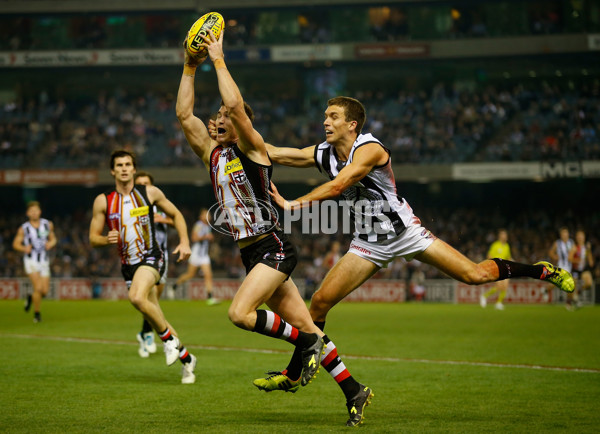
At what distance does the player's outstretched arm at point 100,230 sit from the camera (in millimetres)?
9266

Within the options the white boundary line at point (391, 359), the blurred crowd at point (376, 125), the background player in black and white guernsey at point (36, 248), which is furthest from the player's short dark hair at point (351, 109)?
the blurred crowd at point (376, 125)

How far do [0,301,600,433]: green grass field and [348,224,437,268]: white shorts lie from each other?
1.48m

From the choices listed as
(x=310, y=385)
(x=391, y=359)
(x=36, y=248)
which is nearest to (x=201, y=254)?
(x=36, y=248)

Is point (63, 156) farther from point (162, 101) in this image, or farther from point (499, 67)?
point (499, 67)

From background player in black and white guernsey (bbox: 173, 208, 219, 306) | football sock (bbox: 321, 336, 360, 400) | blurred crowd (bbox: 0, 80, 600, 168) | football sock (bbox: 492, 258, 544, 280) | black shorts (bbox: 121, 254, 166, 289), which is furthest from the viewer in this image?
blurred crowd (bbox: 0, 80, 600, 168)

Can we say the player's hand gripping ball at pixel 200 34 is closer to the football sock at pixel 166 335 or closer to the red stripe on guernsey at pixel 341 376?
the red stripe on guernsey at pixel 341 376

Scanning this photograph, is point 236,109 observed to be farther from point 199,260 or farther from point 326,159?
point 199,260

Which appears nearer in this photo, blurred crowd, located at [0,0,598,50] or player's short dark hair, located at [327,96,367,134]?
player's short dark hair, located at [327,96,367,134]

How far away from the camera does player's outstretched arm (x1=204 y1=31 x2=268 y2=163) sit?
20.9 feet

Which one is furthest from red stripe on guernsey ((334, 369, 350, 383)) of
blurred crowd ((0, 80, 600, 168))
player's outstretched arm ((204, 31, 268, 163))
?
blurred crowd ((0, 80, 600, 168))

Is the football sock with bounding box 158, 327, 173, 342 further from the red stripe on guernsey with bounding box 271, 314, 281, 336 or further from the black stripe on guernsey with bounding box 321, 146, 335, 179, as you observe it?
the black stripe on guernsey with bounding box 321, 146, 335, 179

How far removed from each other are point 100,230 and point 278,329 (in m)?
3.98

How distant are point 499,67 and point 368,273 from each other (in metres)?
34.3

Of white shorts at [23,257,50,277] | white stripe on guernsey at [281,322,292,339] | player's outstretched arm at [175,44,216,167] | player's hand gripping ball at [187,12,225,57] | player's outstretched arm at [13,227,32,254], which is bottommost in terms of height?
white stripe on guernsey at [281,322,292,339]
